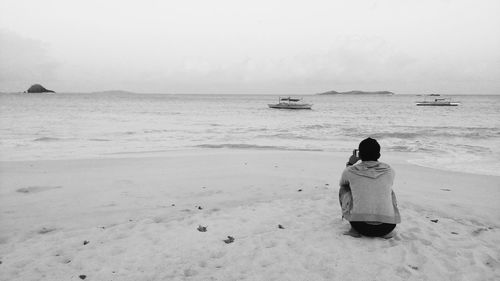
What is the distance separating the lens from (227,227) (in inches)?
230

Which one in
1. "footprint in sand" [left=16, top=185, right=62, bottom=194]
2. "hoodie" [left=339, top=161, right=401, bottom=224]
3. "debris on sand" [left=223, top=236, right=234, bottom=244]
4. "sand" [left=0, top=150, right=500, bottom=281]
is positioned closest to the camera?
"sand" [left=0, top=150, right=500, bottom=281]

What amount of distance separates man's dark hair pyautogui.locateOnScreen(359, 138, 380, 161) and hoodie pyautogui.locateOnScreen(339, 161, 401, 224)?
→ 8 centimetres

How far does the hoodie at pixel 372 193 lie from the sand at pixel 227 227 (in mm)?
367

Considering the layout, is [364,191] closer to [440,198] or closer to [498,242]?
[498,242]

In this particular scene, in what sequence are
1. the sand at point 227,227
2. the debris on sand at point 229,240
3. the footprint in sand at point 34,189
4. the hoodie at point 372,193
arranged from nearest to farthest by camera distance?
1. the sand at point 227,227
2. the hoodie at point 372,193
3. the debris on sand at point 229,240
4. the footprint in sand at point 34,189

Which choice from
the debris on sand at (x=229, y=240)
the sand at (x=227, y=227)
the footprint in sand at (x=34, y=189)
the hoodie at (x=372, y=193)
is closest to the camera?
the sand at (x=227, y=227)

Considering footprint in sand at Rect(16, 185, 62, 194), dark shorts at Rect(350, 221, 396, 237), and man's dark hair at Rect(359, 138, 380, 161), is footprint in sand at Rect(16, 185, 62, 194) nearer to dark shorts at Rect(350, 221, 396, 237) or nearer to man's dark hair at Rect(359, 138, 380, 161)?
dark shorts at Rect(350, 221, 396, 237)

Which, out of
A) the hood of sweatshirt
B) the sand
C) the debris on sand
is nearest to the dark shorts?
the sand

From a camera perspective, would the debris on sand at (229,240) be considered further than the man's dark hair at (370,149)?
Yes

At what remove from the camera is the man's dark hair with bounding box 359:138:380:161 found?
5137mm

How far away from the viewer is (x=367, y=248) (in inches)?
196

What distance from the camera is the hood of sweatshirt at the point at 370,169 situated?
511 centimetres

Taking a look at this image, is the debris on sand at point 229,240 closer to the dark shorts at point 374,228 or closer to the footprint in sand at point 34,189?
the dark shorts at point 374,228

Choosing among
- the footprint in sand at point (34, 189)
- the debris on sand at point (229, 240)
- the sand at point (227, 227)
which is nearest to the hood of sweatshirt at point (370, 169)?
the sand at point (227, 227)
